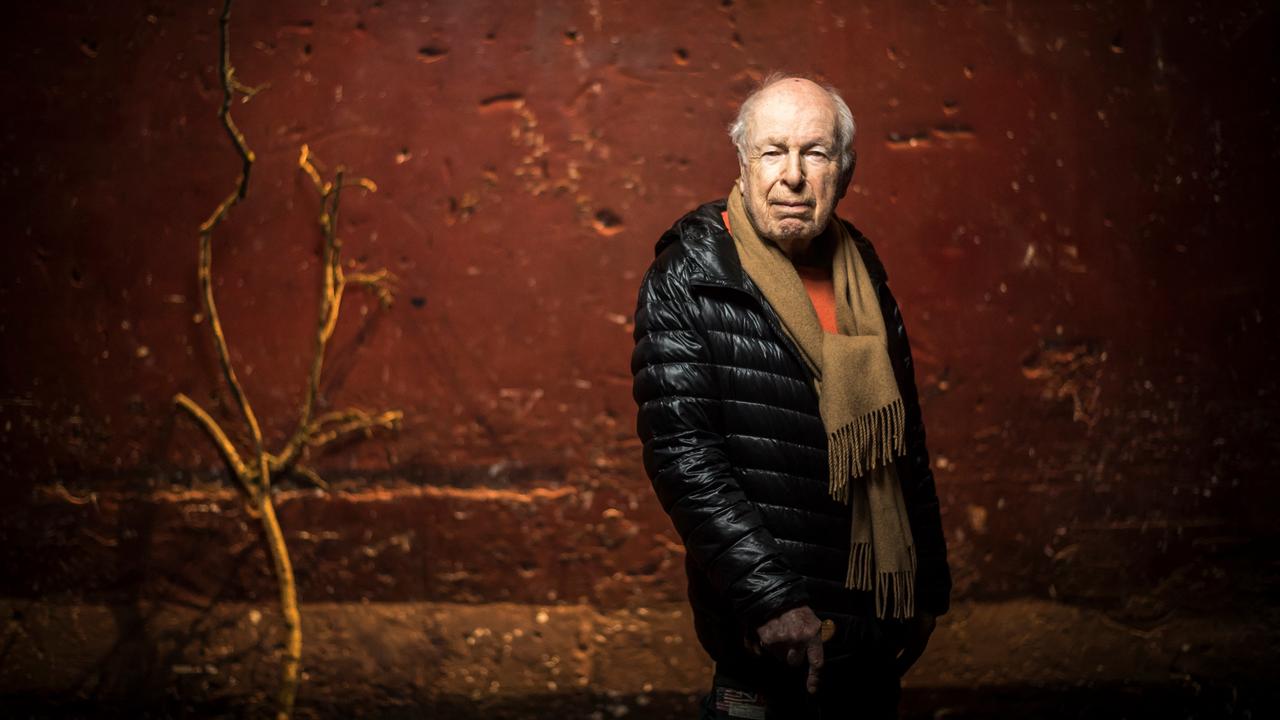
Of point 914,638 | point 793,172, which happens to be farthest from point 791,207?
point 914,638

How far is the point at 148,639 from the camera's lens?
10.6ft

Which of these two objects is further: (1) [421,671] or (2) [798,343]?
(1) [421,671]

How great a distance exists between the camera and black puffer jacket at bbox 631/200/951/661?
71.5 inches

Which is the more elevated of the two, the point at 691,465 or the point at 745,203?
the point at 745,203

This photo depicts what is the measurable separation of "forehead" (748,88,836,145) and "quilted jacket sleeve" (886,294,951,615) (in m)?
0.42

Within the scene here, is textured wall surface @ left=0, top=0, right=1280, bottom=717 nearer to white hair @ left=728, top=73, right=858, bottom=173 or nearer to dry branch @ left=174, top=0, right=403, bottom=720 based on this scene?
dry branch @ left=174, top=0, right=403, bottom=720

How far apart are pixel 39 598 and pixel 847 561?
9.03 feet

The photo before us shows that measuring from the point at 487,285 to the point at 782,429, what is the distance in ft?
5.37

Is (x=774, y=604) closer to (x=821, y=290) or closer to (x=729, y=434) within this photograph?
(x=729, y=434)

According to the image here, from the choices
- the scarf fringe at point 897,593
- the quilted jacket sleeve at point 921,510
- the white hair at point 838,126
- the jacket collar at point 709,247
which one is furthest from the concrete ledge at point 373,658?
the white hair at point 838,126

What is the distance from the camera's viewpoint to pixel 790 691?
75.4 inches

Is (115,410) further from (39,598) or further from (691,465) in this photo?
(691,465)

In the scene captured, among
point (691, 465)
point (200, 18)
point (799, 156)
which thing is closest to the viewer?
point (691, 465)

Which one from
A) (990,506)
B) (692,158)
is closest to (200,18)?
(692,158)
